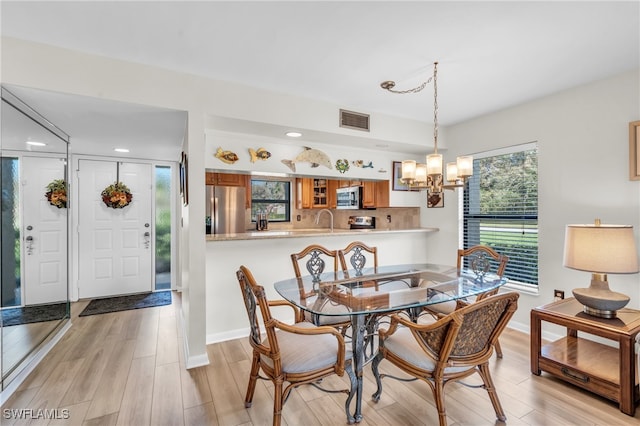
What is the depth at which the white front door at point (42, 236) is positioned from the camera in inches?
A: 118

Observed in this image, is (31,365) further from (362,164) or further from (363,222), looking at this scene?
(363,222)

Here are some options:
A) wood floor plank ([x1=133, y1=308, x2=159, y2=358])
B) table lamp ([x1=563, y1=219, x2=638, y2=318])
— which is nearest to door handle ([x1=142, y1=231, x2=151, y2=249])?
wood floor plank ([x1=133, y1=308, x2=159, y2=358])

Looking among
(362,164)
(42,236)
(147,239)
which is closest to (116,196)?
(147,239)

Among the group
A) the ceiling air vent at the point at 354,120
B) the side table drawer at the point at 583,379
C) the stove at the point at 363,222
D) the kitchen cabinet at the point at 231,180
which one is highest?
the ceiling air vent at the point at 354,120

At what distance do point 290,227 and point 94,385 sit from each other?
3.93 metres

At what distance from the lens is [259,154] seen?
3328 millimetres

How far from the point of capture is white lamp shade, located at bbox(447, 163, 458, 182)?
7.65 feet

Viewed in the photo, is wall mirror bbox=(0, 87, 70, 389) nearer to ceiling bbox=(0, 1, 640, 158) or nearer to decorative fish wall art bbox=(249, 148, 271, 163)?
ceiling bbox=(0, 1, 640, 158)

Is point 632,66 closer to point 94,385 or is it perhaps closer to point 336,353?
point 336,353

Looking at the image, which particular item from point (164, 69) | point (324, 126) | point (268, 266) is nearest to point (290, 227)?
point (268, 266)

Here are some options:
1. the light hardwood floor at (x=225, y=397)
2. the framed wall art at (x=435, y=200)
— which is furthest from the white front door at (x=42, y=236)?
the framed wall art at (x=435, y=200)

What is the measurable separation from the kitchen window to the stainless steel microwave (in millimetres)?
1111

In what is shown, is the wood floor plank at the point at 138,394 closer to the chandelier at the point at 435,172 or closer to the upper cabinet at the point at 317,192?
the chandelier at the point at 435,172

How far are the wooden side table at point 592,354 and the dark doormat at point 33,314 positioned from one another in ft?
14.2
